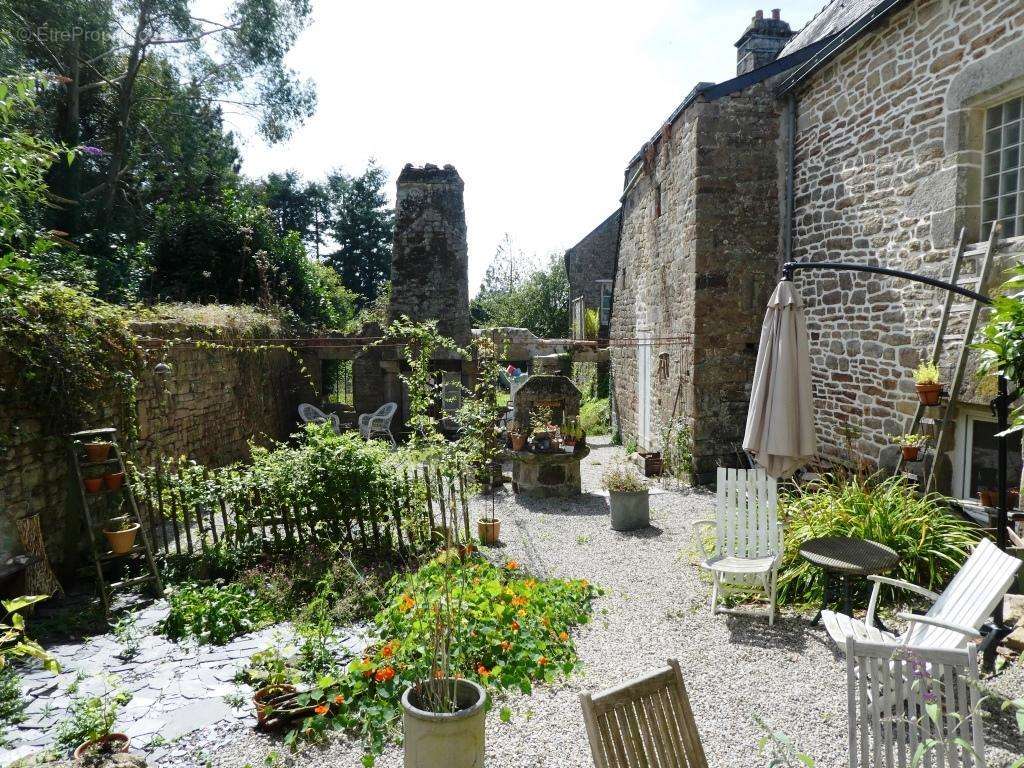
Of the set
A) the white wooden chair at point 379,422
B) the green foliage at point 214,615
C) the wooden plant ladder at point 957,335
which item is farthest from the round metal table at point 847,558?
the white wooden chair at point 379,422

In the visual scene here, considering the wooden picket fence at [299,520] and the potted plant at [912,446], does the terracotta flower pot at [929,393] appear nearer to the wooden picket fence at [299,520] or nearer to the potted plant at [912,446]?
the potted plant at [912,446]

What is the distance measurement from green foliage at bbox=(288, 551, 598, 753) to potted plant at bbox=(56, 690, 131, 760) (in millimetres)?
804

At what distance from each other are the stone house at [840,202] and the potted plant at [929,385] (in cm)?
21

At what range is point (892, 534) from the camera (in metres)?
4.96

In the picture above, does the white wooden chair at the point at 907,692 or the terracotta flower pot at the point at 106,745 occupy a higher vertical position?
the white wooden chair at the point at 907,692

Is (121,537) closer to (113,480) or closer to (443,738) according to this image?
(113,480)

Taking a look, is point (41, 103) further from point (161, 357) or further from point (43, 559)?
point (43, 559)

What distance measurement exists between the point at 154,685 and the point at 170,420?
4.86 meters

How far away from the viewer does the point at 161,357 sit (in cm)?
757

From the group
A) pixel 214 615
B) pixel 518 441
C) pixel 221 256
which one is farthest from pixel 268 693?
pixel 221 256

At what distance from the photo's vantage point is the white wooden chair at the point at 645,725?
2.17m

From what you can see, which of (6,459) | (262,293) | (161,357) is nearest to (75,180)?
(262,293)

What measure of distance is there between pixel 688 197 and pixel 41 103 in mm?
15118

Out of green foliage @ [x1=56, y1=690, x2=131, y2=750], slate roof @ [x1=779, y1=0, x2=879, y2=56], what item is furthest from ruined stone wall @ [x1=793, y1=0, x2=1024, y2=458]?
green foliage @ [x1=56, y1=690, x2=131, y2=750]
